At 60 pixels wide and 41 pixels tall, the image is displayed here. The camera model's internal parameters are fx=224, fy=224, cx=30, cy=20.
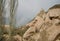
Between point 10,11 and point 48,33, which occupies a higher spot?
point 10,11

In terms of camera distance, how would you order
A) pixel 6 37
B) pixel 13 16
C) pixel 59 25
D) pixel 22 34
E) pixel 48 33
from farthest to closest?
1. pixel 22 34
2. pixel 59 25
3. pixel 48 33
4. pixel 6 37
5. pixel 13 16

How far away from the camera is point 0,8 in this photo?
28.4 feet

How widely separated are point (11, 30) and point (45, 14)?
16.5 feet

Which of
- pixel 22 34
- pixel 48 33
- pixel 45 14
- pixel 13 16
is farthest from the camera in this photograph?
pixel 45 14

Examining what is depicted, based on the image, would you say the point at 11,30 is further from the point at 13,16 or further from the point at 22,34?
the point at 22,34

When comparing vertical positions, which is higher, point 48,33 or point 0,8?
point 0,8

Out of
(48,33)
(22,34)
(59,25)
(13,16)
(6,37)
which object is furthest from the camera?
(22,34)

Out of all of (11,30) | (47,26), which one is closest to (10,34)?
(11,30)

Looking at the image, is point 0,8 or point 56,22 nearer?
point 0,8

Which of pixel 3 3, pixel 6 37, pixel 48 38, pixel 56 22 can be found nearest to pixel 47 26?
pixel 56 22

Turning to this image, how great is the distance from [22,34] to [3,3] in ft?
13.4

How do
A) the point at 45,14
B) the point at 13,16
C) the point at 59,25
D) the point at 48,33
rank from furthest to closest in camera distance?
the point at 45,14 < the point at 59,25 < the point at 48,33 < the point at 13,16

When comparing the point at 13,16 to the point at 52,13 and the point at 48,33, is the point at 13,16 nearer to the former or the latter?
the point at 48,33

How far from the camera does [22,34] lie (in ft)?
41.3
